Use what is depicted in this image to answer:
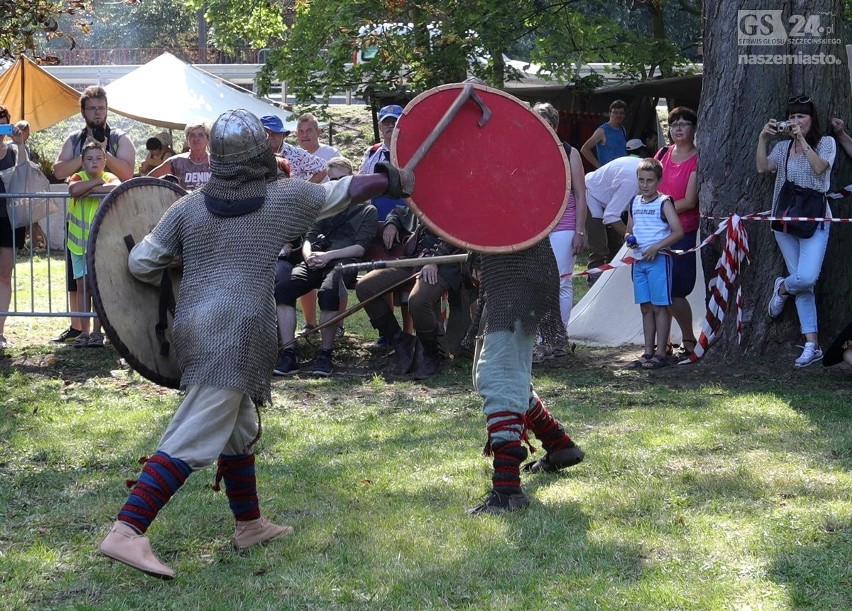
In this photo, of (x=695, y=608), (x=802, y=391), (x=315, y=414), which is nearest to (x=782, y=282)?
(x=802, y=391)

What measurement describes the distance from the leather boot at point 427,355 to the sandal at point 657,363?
129 cm

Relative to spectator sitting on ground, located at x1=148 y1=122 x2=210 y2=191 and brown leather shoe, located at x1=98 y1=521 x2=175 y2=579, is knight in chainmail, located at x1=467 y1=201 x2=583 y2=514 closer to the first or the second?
brown leather shoe, located at x1=98 y1=521 x2=175 y2=579

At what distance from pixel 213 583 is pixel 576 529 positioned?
1253 mm

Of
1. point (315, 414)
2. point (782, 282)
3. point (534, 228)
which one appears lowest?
point (315, 414)

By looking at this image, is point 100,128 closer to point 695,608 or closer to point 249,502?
point 249,502

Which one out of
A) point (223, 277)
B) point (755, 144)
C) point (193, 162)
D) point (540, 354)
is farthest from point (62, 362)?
point (755, 144)

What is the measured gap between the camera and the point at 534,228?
4336 mm

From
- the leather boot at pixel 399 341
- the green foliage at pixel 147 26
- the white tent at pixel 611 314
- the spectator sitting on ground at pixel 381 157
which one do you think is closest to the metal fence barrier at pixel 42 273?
the spectator sitting on ground at pixel 381 157

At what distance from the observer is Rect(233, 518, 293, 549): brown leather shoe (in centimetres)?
406

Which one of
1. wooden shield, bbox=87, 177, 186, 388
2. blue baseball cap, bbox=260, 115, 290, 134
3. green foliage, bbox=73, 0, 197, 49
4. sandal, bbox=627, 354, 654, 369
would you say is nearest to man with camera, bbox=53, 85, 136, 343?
blue baseball cap, bbox=260, 115, 290, 134

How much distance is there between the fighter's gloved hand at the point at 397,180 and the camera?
398cm

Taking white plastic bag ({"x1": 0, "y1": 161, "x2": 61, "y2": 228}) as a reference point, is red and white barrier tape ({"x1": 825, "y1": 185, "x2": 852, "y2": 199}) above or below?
above

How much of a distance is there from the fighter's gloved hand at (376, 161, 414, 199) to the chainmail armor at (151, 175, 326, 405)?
0.83 feet

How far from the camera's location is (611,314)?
8609 mm
